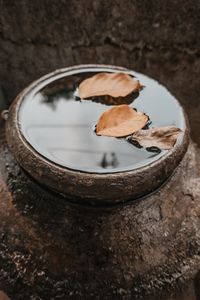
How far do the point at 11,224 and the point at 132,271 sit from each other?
1.53 ft

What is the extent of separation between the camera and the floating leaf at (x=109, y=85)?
1752mm

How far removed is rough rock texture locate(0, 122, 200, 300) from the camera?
5.13 ft

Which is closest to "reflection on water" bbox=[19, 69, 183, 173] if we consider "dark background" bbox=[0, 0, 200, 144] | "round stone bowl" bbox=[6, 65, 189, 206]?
"round stone bowl" bbox=[6, 65, 189, 206]

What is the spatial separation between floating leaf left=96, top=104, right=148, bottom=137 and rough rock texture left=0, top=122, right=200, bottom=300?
A: 0.25m

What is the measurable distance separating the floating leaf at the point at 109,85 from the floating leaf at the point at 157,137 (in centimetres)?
23

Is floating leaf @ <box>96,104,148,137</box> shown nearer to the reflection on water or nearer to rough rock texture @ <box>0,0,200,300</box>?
the reflection on water

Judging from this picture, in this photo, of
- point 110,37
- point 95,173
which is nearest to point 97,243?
point 95,173

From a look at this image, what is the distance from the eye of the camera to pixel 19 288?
64.1 inches

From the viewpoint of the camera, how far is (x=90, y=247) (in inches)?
61.6

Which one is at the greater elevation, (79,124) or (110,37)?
(79,124)

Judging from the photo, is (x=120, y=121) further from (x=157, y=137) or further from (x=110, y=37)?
(x=110, y=37)

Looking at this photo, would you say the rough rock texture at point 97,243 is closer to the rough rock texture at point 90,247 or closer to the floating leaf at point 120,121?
the rough rock texture at point 90,247

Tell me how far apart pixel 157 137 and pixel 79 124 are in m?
0.29

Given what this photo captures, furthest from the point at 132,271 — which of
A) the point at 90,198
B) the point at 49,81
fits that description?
the point at 49,81
